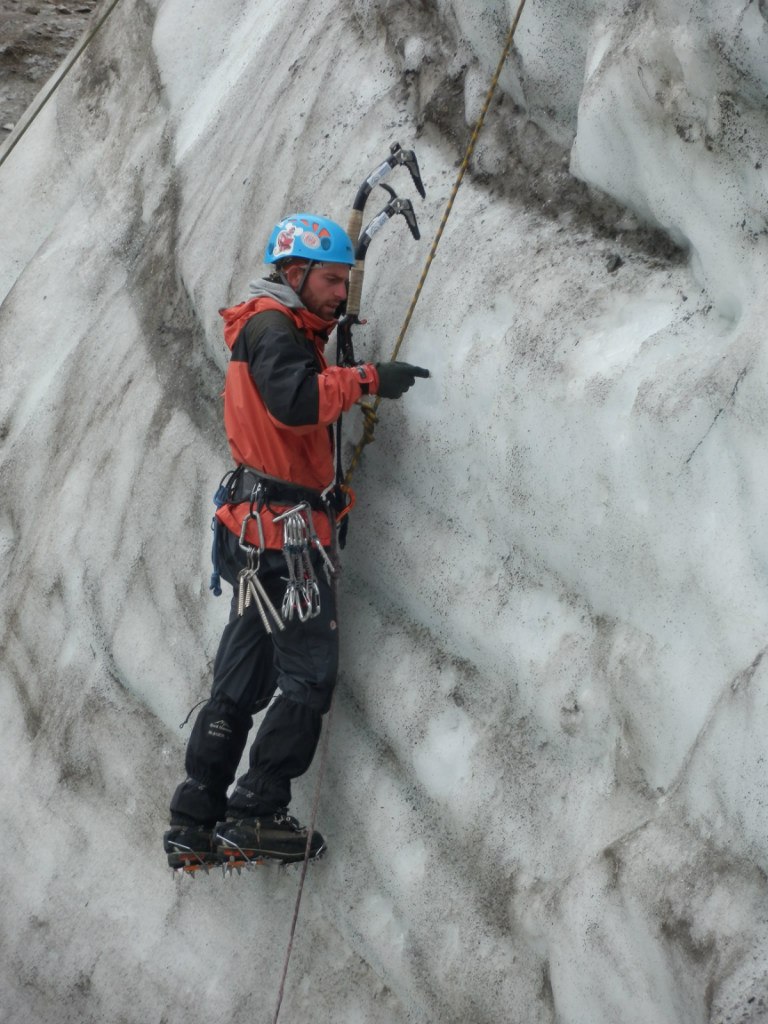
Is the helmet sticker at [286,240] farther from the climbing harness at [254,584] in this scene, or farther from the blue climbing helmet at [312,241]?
the climbing harness at [254,584]

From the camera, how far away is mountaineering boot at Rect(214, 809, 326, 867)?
14.3 ft

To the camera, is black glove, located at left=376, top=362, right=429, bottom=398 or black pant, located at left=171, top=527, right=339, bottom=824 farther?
black pant, located at left=171, top=527, right=339, bottom=824

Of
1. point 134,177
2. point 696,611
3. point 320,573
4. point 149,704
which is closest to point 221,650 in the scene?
point 320,573

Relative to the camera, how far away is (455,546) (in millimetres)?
4406

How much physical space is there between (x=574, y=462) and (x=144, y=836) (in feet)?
7.34

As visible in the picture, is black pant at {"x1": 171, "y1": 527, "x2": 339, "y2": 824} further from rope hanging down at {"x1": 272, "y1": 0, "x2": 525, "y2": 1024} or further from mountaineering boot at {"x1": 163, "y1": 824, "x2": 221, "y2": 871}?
rope hanging down at {"x1": 272, "y1": 0, "x2": 525, "y2": 1024}

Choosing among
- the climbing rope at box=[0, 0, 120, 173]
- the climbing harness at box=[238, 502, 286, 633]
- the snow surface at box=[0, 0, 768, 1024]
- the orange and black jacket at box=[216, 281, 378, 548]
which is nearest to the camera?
the snow surface at box=[0, 0, 768, 1024]

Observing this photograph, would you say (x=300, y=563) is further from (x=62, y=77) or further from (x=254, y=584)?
(x=62, y=77)

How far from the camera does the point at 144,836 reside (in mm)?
5125

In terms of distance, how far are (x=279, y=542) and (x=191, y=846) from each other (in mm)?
999

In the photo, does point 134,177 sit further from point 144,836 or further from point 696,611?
point 696,611

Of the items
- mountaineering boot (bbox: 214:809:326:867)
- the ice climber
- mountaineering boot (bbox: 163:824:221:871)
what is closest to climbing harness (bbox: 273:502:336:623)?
the ice climber

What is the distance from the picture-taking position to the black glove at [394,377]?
4.26m

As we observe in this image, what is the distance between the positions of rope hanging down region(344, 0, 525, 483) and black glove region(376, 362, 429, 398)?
21cm
